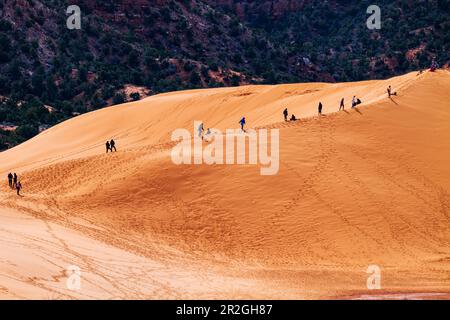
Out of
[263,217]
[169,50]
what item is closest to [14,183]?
[263,217]

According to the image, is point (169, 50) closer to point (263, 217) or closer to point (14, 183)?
point (14, 183)

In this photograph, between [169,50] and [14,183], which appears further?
[169,50]

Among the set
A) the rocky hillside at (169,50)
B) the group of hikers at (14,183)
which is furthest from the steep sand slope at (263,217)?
the rocky hillside at (169,50)

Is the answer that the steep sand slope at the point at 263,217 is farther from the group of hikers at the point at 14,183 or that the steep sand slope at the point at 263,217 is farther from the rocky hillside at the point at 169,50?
the rocky hillside at the point at 169,50

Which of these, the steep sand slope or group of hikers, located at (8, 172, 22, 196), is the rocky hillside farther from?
the steep sand slope

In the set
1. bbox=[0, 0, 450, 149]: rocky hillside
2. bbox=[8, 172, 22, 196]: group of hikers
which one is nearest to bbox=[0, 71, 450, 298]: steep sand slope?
bbox=[8, 172, 22, 196]: group of hikers

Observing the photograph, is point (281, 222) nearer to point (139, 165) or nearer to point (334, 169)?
point (334, 169)

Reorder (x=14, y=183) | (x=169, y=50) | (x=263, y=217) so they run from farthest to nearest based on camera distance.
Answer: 1. (x=169, y=50)
2. (x=14, y=183)
3. (x=263, y=217)
